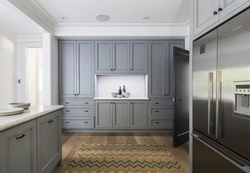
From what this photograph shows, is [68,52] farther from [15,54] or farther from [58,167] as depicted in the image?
[58,167]

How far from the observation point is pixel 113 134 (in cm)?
361

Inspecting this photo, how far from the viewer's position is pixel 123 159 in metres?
2.38

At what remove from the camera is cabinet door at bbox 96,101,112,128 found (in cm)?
368

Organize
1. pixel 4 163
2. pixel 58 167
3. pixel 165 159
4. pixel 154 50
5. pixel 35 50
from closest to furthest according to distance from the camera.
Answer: pixel 4 163
pixel 58 167
pixel 165 159
pixel 154 50
pixel 35 50

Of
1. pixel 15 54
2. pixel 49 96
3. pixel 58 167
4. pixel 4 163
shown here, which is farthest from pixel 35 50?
pixel 4 163

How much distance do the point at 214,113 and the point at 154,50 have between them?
2.68 meters

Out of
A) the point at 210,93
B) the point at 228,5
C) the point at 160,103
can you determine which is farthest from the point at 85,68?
the point at 228,5

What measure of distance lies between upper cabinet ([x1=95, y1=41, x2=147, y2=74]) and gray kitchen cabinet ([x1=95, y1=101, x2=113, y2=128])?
0.80 metres

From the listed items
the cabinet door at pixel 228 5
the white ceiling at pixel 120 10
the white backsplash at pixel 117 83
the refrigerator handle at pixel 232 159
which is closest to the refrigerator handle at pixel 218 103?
the refrigerator handle at pixel 232 159

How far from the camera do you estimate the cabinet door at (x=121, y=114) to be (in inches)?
145

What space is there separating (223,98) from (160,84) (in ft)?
8.27

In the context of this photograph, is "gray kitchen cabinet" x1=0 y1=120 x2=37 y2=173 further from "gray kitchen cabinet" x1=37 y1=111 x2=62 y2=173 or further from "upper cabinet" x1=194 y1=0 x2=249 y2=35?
"upper cabinet" x1=194 y1=0 x2=249 y2=35

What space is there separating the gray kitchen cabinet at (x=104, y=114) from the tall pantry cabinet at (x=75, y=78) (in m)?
0.40

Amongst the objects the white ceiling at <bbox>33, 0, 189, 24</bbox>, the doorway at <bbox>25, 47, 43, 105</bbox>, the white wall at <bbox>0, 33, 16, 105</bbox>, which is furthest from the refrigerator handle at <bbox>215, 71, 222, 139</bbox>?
the doorway at <bbox>25, 47, 43, 105</bbox>
